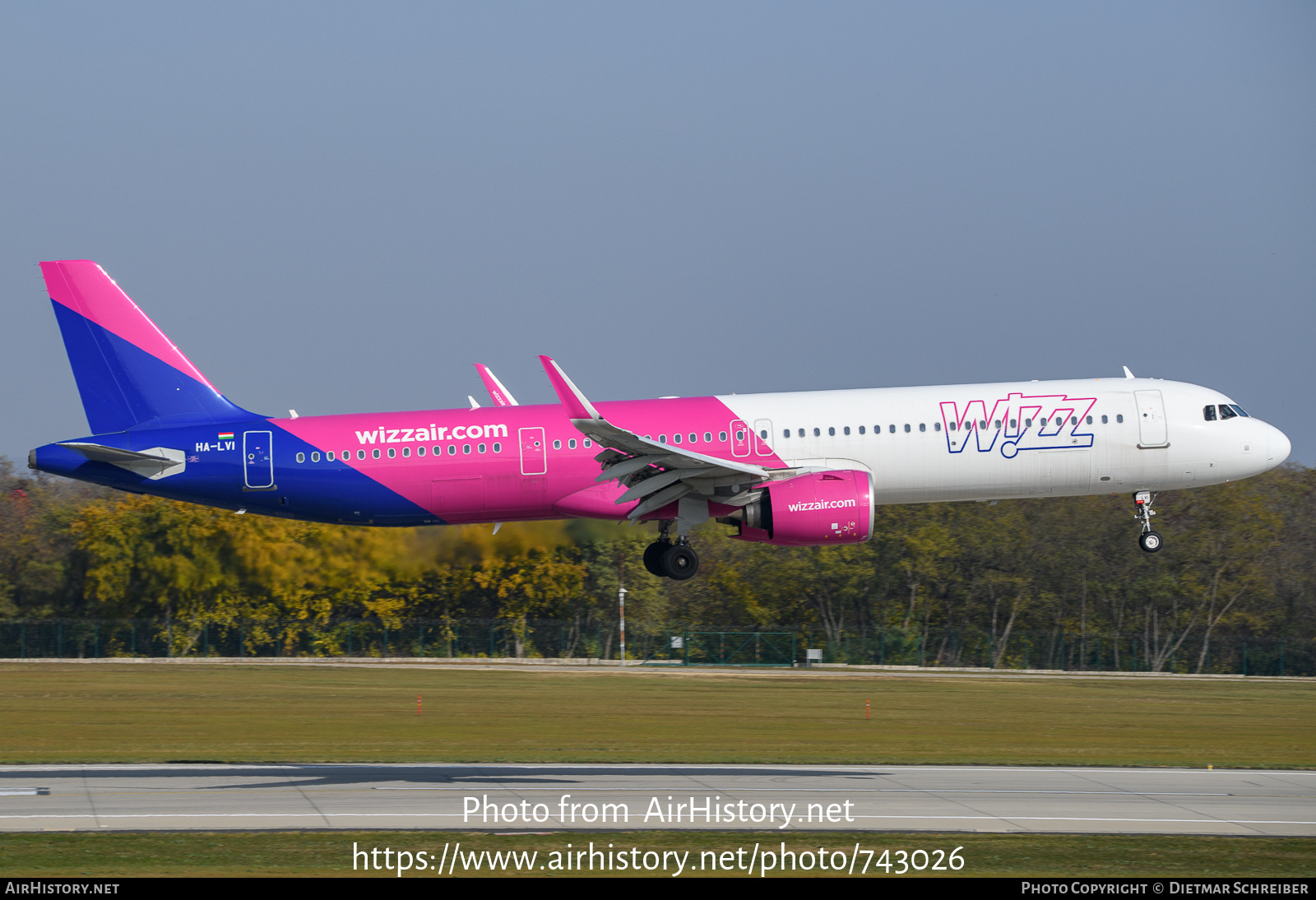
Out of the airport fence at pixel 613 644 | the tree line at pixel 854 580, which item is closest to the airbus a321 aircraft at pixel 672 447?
A: the tree line at pixel 854 580

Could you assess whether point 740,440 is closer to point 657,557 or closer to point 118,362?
point 657,557

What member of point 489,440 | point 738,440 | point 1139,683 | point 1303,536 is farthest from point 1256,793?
point 1303,536

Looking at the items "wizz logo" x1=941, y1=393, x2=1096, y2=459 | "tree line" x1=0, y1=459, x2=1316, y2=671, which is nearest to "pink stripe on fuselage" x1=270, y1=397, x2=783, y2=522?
"wizz logo" x1=941, y1=393, x2=1096, y2=459

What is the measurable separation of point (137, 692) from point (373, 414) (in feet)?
91.3

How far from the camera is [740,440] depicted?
1319 inches

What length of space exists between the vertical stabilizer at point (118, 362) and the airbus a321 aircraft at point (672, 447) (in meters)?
0.82

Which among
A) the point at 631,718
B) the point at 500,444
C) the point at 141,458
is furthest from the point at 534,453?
the point at 631,718

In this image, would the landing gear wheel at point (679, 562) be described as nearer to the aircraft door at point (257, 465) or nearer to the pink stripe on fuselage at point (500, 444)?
the pink stripe on fuselage at point (500, 444)

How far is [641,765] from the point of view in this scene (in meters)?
37.0

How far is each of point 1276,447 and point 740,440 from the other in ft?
45.4

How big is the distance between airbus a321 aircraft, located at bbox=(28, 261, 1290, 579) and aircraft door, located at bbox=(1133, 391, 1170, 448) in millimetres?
39

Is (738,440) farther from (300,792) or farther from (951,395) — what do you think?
(300,792)

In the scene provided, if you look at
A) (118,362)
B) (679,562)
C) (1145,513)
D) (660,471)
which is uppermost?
(118,362)

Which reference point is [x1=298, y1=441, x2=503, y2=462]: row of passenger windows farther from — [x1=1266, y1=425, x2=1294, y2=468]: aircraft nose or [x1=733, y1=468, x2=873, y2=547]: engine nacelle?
[x1=1266, y1=425, x2=1294, y2=468]: aircraft nose
